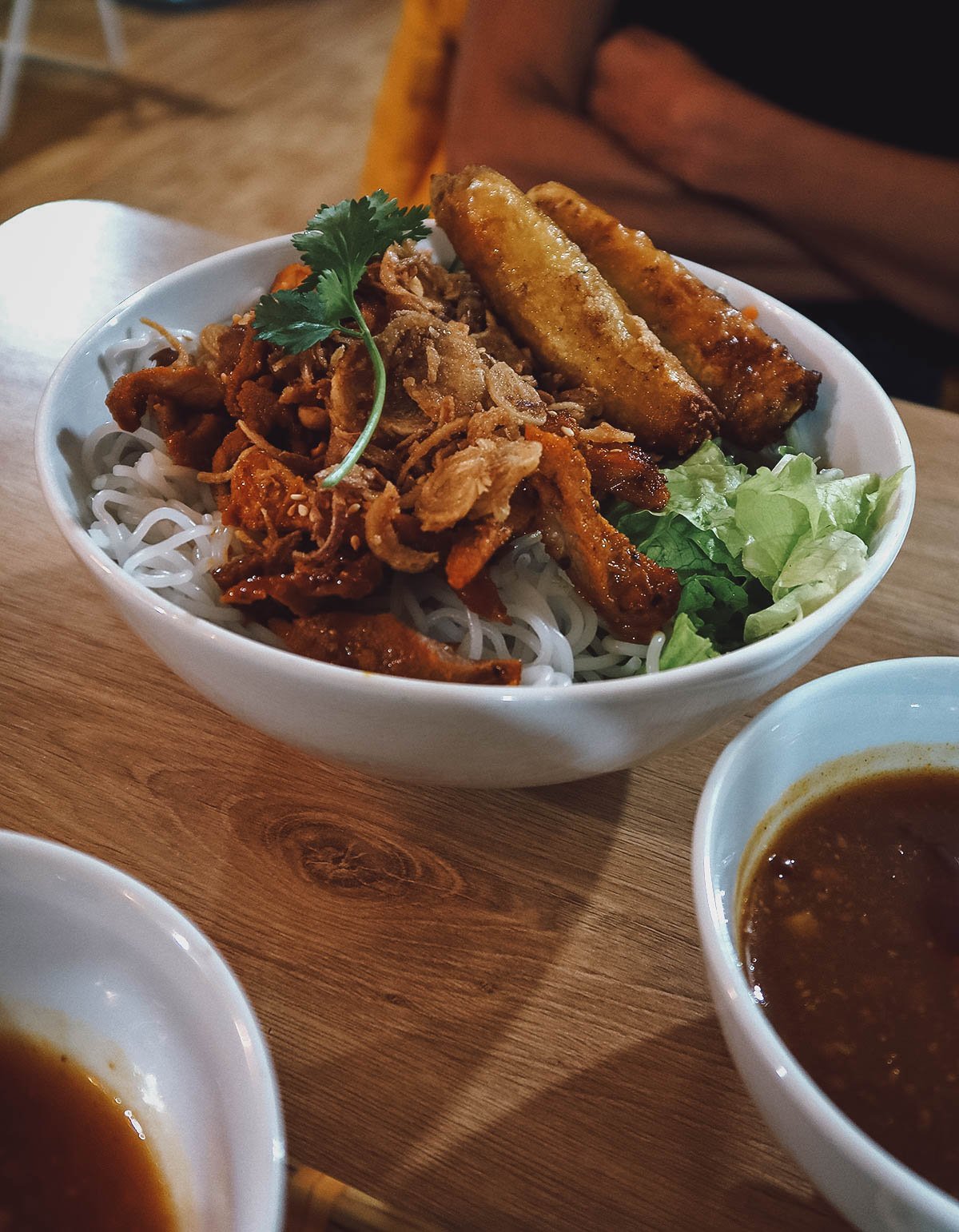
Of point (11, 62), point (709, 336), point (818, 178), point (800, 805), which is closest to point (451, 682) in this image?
point (800, 805)

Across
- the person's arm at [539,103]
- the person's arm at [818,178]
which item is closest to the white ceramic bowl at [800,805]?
the person's arm at [818,178]

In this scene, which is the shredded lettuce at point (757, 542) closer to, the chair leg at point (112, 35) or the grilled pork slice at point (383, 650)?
the grilled pork slice at point (383, 650)

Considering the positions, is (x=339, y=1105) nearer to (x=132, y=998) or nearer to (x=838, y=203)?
(x=132, y=998)

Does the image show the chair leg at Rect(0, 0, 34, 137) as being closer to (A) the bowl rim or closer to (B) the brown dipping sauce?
(A) the bowl rim

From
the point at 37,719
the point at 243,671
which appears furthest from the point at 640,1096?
the point at 37,719

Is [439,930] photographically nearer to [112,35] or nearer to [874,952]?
[874,952]
